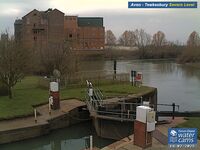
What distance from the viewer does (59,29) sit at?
86875mm

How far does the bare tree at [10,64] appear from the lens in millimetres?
22000

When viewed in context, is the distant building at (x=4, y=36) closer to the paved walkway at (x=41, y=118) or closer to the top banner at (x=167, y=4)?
the paved walkway at (x=41, y=118)

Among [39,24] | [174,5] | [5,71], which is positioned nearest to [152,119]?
[174,5]

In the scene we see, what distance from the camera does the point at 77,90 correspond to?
2611 cm

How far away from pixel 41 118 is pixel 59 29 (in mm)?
71068

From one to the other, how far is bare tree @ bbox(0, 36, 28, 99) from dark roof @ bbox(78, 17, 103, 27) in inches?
3058

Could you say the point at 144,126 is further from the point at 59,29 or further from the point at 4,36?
the point at 59,29

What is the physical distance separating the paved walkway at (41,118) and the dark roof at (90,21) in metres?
80.9

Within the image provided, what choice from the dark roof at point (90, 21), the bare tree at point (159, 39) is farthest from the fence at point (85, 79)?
the bare tree at point (159, 39)

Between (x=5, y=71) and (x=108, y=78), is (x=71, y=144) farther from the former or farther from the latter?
(x=108, y=78)

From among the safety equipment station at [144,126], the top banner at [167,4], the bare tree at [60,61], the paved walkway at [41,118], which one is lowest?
the paved walkway at [41,118]

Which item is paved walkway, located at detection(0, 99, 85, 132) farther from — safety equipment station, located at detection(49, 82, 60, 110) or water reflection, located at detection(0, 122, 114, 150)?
water reflection, located at detection(0, 122, 114, 150)

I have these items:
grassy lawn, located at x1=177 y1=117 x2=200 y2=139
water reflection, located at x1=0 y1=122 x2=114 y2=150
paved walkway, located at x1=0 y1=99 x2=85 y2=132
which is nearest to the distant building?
paved walkway, located at x1=0 y1=99 x2=85 y2=132

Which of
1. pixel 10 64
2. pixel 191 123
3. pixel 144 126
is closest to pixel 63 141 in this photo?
pixel 191 123
